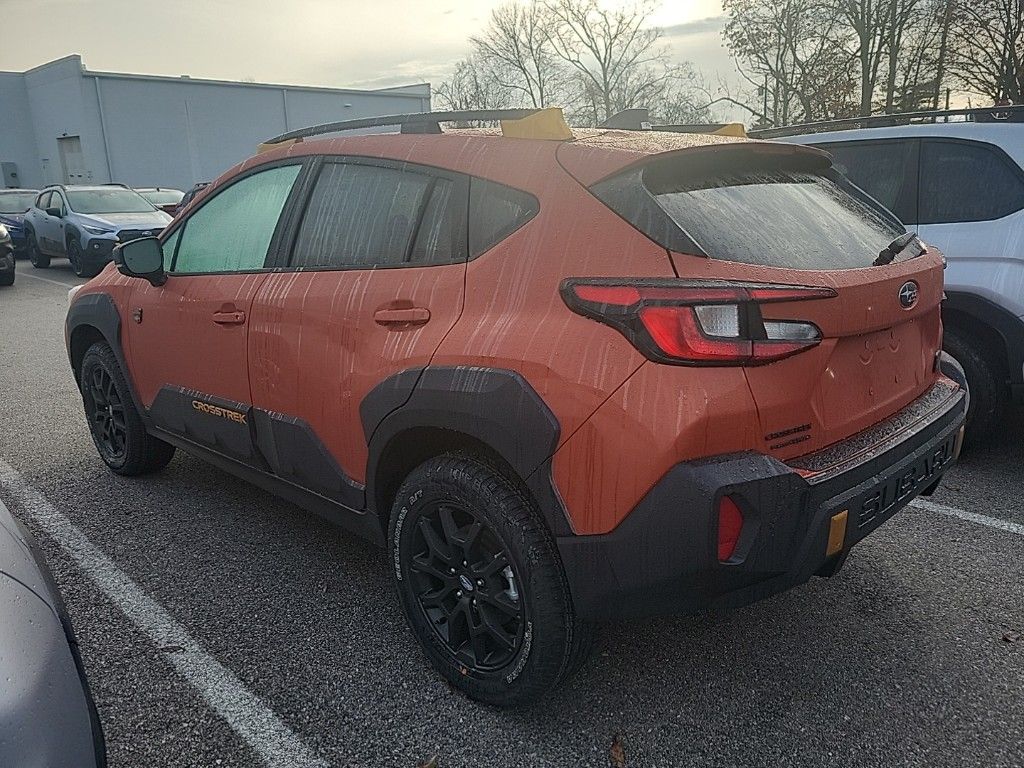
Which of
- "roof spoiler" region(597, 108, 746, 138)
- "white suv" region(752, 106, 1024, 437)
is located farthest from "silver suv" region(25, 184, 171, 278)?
"white suv" region(752, 106, 1024, 437)

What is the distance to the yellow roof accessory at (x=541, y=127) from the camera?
2398mm

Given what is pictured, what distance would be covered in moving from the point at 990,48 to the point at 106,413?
24.2 metres

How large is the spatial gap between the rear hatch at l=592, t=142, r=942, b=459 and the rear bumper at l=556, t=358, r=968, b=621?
0.10 metres

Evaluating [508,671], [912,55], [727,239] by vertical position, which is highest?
[912,55]

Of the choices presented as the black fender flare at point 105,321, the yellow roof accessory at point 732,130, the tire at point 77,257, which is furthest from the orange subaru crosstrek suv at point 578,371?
the tire at point 77,257

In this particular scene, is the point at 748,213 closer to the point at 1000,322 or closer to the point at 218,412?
the point at 218,412

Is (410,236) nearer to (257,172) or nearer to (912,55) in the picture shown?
(257,172)

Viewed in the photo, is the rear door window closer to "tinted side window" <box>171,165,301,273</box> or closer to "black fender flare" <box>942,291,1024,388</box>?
"tinted side window" <box>171,165,301,273</box>

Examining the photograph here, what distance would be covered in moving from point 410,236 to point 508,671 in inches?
53.4

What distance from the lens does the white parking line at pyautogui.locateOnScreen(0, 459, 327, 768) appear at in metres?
2.28

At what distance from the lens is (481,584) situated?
236 cm

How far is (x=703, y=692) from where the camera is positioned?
2475mm

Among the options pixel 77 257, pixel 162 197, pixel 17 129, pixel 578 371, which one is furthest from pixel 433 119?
pixel 17 129

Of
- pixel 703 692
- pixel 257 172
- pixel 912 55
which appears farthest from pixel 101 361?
pixel 912 55
